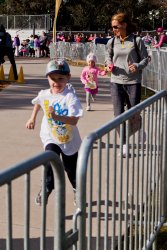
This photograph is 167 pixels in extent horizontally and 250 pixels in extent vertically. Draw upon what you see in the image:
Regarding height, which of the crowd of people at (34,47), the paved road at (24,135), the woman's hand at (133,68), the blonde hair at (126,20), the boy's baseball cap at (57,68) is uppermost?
the blonde hair at (126,20)

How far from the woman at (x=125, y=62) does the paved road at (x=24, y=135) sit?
1.39 metres

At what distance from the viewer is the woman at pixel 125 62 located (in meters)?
7.28

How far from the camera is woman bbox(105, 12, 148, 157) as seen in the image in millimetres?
7281

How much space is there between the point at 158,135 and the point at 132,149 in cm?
72

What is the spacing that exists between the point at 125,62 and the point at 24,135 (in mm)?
2446

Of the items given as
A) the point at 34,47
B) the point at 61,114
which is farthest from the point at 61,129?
the point at 34,47

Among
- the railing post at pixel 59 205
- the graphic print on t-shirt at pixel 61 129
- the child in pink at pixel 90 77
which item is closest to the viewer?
the railing post at pixel 59 205

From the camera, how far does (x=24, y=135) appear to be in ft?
30.1

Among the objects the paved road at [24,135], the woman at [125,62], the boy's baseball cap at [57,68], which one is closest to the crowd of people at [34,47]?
the paved road at [24,135]

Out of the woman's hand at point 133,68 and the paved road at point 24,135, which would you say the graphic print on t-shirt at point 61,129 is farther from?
the woman's hand at point 133,68

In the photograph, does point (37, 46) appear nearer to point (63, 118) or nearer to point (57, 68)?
point (57, 68)

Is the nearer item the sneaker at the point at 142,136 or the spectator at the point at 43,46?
the sneaker at the point at 142,136

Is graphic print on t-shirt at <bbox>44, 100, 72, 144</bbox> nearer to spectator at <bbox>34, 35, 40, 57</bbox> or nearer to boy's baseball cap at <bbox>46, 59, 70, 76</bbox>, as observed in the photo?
boy's baseball cap at <bbox>46, 59, 70, 76</bbox>

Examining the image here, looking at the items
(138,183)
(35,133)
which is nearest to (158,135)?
(138,183)
